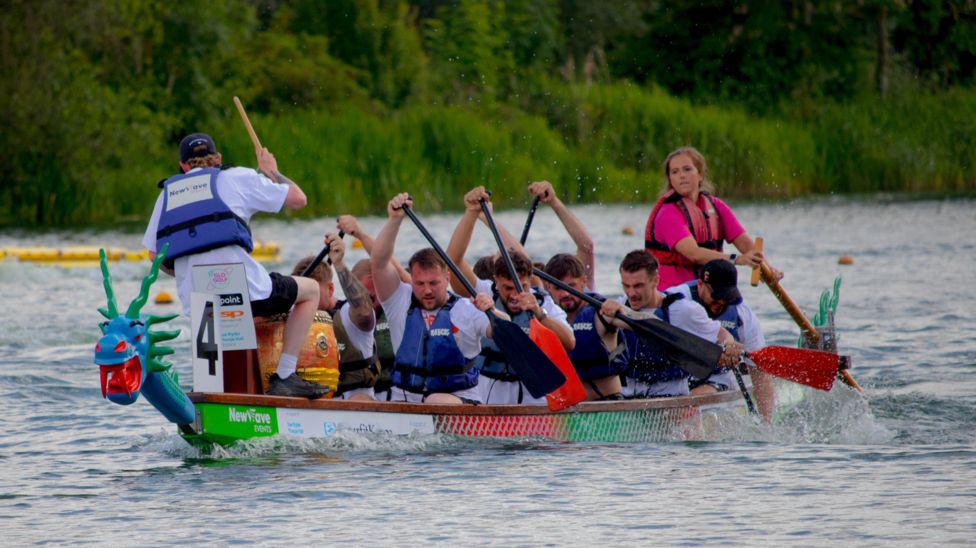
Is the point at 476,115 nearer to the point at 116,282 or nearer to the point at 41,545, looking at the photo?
the point at 116,282

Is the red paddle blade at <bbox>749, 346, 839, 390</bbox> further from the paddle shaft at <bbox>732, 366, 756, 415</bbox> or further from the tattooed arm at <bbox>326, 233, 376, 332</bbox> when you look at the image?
the tattooed arm at <bbox>326, 233, 376, 332</bbox>

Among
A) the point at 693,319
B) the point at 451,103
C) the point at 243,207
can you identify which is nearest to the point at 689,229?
the point at 693,319

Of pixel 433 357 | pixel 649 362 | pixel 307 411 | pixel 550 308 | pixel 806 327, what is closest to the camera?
pixel 307 411

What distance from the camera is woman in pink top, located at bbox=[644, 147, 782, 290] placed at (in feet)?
31.6

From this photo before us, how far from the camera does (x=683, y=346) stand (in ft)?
29.0

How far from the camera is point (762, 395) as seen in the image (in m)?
9.59

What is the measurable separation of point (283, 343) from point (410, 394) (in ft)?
2.68

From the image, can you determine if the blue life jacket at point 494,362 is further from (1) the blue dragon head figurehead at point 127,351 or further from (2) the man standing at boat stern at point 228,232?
(1) the blue dragon head figurehead at point 127,351

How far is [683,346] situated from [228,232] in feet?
8.20

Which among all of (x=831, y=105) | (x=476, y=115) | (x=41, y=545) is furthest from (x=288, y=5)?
(x=41, y=545)

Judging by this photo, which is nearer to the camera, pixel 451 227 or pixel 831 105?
pixel 451 227

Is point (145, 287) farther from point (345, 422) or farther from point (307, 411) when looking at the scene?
point (345, 422)

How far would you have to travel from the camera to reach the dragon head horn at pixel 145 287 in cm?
770

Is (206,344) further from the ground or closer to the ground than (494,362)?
further from the ground
